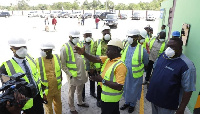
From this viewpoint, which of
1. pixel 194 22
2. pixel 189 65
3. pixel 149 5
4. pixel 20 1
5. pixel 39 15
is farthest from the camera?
pixel 20 1

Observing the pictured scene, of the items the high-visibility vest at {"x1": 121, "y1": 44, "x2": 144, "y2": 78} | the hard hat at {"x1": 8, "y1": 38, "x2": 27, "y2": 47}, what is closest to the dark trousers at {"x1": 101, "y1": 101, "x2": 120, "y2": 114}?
Result: the high-visibility vest at {"x1": 121, "y1": 44, "x2": 144, "y2": 78}

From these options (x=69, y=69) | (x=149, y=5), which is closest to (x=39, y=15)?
(x=149, y=5)

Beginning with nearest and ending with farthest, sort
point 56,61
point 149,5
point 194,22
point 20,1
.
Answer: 1. point 56,61
2. point 194,22
3. point 149,5
4. point 20,1

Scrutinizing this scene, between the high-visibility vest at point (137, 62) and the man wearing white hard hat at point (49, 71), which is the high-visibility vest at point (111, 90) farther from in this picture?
the high-visibility vest at point (137, 62)

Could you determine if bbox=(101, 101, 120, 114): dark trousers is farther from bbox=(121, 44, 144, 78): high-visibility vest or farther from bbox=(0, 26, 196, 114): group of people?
bbox=(121, 44, 144, 78): high-visibility vest

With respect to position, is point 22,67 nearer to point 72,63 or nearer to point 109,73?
point 72,63

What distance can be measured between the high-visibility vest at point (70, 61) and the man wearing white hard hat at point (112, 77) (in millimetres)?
1125

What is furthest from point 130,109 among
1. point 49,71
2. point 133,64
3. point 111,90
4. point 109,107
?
point 49,71

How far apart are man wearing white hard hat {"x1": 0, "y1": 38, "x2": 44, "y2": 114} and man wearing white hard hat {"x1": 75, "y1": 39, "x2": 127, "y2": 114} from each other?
3.29ft

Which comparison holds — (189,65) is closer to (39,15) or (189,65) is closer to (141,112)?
(141,112)

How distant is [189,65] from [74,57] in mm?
2348

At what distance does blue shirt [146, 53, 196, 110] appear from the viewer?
8.02 ft

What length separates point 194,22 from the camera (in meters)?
3.97

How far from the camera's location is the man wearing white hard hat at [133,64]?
12.9 ft
